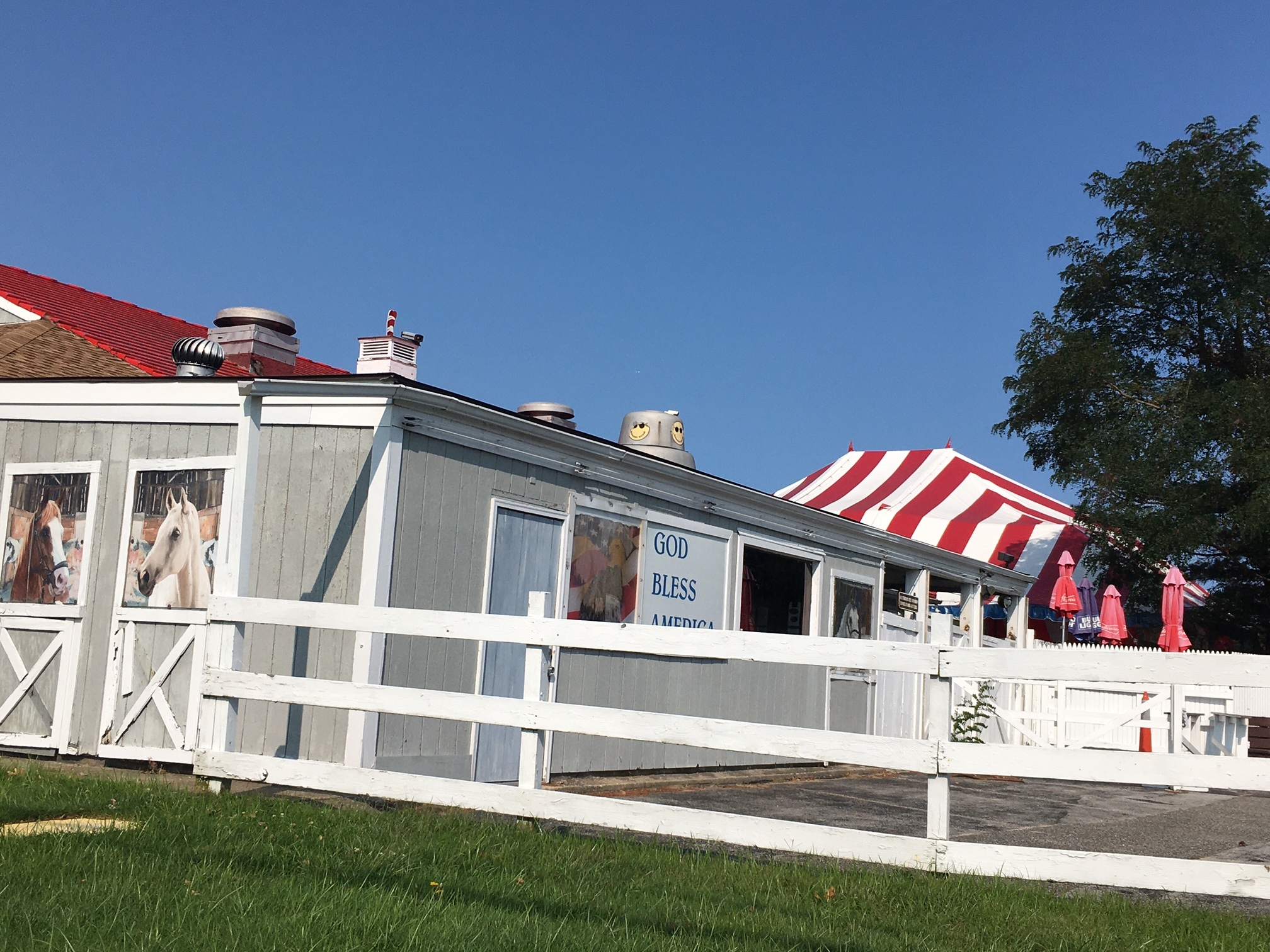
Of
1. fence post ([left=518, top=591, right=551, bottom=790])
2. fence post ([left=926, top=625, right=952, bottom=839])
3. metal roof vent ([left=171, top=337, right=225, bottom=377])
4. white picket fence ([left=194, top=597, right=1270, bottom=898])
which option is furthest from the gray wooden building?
fence post ([left=926, top=625, right=952, bottom=839])

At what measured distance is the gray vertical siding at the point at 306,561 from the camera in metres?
8.34

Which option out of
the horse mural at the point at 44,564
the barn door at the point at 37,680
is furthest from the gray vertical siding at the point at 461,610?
the horse mural at the point at 44,564

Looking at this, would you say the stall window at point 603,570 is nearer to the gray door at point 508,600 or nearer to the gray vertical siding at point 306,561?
the gray door at point 508,600

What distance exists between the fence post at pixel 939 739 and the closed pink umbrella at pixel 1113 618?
47.6 ft

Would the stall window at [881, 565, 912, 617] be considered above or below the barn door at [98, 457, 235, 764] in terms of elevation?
above

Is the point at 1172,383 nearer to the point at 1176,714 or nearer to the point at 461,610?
the point at 1176,714

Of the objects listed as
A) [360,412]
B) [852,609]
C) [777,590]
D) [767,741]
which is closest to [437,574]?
[360,412]

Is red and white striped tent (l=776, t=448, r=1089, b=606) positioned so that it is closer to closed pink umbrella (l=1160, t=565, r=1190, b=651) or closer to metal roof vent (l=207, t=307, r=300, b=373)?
closed pink umbrella (l=1160, t=565, r=1190, b=651)

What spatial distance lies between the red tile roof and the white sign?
3793 mm

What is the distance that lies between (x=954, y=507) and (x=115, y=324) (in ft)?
60.3

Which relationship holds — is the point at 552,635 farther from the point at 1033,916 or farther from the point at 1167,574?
the point at 1167,574

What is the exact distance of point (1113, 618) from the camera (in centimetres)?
1919

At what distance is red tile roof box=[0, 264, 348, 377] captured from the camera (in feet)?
38.7

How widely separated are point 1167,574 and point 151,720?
14784mm
